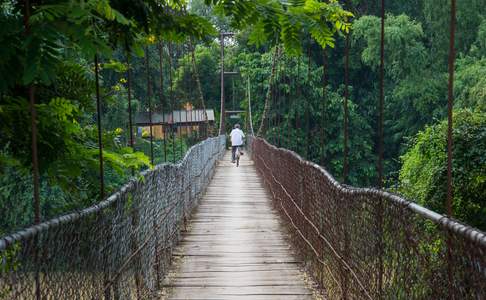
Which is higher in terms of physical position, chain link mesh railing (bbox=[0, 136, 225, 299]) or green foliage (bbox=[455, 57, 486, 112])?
green foliage (bbox=[455, 57, 486, 112])

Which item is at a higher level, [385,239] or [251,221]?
[385,239]

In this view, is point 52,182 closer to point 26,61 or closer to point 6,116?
point 6,116

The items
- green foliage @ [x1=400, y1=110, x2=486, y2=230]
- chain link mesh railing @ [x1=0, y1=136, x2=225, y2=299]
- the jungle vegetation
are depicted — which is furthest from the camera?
green foliage @ [x1=400, y1=110, x2=486, y2=230]

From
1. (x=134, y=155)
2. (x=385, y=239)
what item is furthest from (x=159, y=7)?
(x=385, y=239)

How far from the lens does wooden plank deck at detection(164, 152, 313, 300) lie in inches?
156

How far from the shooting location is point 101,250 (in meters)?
2.35

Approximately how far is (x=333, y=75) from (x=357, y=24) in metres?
4.29

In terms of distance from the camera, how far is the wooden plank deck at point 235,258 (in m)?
3.96

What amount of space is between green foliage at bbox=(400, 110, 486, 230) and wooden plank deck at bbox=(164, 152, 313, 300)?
2194mm

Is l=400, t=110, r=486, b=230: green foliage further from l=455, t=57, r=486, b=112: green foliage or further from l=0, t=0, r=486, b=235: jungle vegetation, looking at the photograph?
l=455, t=57, r=486, b=112: green foliage

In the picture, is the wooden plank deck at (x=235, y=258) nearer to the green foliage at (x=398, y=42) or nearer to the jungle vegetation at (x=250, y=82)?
the jungle vegetation at (x=250, y=82)

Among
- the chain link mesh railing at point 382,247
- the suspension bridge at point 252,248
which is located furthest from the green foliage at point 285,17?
the chain link mesh railing at point 382,247

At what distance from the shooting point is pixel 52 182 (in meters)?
2.34

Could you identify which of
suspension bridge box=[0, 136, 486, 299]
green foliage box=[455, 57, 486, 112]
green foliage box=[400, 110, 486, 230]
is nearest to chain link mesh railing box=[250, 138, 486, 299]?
suspension bridge box=[0, 136, 486, 299]
